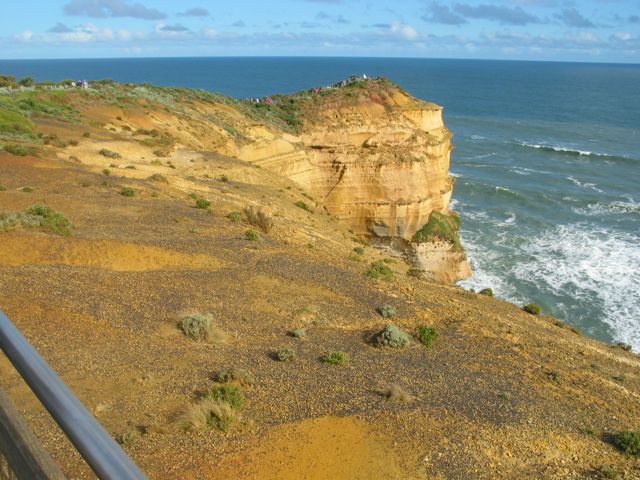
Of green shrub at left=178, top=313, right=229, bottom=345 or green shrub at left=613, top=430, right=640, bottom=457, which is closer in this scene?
green shrub at left=613, top=430, right=640, bottom=457

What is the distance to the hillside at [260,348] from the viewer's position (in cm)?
859

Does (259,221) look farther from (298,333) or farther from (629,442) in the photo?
(629,442)

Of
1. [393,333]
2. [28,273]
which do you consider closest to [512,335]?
[393,333]

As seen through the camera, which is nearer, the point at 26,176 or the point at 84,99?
the point at 26,176

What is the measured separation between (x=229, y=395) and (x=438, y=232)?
3223 centimetres

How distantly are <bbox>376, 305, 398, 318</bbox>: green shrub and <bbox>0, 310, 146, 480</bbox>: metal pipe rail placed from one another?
42.2 feet

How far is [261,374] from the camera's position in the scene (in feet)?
34.2

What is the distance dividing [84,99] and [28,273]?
2699 cm

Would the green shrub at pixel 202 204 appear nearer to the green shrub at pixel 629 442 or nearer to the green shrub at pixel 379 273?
the green shrub at pixel 379 273

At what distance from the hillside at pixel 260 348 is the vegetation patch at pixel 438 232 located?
14.6 m

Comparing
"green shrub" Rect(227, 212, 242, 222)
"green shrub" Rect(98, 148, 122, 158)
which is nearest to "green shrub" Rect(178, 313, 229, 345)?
"green shrub" Rect(227, 212, 242, 222)

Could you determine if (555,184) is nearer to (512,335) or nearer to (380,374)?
(512,335)

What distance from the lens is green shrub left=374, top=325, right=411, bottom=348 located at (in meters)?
13.0

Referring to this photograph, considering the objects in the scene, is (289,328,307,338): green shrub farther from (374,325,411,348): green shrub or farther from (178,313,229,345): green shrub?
(374,325,411,348): green shrub
